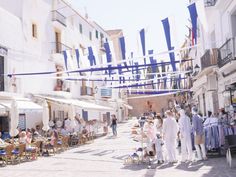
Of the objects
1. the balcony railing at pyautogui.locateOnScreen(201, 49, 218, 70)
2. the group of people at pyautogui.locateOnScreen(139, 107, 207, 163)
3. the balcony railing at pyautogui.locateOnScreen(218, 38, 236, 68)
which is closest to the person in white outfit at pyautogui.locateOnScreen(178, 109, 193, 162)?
the group of people at pyautogui.locateOnScreen(139, 107, 207, 163)

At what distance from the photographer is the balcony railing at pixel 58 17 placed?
2614 centimetres

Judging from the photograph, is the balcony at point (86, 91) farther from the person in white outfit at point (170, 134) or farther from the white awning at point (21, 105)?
the person in white outfit at point (170, 134)

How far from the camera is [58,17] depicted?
88.0 ft

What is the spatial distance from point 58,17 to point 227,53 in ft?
45.0

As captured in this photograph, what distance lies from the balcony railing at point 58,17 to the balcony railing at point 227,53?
1256 cm

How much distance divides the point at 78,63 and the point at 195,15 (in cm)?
985

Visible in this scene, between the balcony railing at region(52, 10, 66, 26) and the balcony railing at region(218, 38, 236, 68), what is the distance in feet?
41.2

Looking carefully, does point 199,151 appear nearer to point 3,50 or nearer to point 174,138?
point 174,138

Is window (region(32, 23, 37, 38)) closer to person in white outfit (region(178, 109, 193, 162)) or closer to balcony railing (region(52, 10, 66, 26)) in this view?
balcony railing (region(52, 10, 66, 26))

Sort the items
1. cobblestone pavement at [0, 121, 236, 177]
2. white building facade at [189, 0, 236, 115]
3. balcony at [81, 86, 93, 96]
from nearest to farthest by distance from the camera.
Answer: cobblestone pavement at [0, 121, 236, 177] < white building facade at [189, 0, 236, 115] < balcony at [81, 86, 93, 96]

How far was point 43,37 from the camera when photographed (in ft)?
81.3

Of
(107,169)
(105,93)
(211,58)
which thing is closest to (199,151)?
(107,169)

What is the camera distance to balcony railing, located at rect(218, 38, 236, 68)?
618 inches

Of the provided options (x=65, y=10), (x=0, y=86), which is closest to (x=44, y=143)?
(x=0, y=86)
